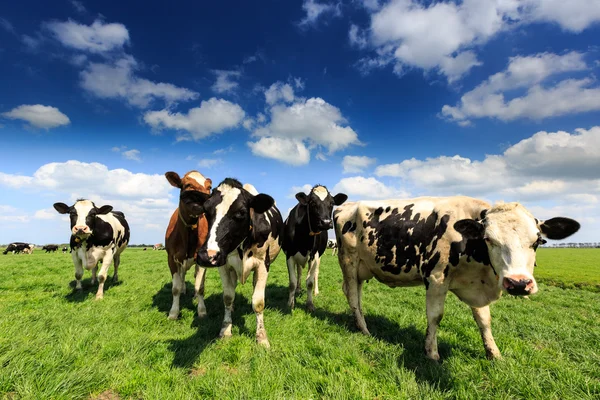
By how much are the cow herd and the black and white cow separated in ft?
0.24

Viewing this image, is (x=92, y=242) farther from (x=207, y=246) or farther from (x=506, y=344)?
(x=506, y=344)

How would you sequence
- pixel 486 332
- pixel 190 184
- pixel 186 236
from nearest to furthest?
A: pixel 486 332 < pixel 190 184 < pixel 186 236

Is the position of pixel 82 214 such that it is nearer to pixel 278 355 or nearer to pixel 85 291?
pixel 85 291

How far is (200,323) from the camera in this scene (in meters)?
6.23

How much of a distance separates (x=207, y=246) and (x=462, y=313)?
266 inches

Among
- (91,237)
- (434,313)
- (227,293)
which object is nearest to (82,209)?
(91,237)

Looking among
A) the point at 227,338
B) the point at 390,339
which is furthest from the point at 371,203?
the point at 227,338

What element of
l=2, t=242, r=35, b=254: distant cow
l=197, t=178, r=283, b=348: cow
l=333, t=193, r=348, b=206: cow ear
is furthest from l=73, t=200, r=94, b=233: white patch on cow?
l=2, t=242, r=35, b=254: distant cow

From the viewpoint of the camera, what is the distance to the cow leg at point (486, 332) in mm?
4645

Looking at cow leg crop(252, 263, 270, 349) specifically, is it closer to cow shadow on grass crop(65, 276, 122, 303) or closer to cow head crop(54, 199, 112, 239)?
cow head crop(54, 199, 112, 239)

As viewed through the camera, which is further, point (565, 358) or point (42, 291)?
point (42, 291)

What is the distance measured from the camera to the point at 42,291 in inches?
354

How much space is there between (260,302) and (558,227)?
462 centimetres

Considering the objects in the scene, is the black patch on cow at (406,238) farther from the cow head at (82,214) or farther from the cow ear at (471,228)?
the cow head at (82,214)
